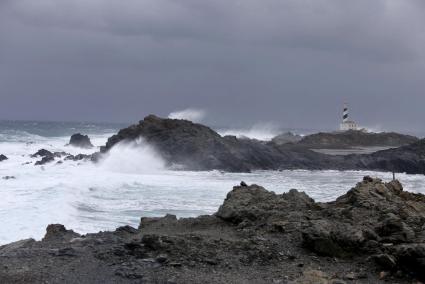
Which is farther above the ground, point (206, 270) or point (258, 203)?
point (258, 203)

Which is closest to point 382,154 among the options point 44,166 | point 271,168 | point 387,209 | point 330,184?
point 271,168

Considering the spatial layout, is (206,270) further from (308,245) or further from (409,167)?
(409,167)

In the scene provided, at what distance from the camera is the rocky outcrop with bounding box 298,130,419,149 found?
2097 inches

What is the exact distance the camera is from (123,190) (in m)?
22.9

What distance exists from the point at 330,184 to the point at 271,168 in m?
9.12

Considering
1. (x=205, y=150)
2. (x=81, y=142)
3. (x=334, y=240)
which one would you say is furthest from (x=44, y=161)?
(x=334, y=240)

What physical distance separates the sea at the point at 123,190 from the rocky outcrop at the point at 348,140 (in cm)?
1590

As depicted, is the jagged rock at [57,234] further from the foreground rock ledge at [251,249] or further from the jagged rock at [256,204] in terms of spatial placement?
the jagged rock at [256,204]

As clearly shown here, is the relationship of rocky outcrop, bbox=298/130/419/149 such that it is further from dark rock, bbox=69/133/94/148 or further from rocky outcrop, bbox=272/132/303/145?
dark rock, bbox=69/133/94/148

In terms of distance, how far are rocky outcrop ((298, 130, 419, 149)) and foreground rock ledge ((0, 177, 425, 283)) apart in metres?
40.9

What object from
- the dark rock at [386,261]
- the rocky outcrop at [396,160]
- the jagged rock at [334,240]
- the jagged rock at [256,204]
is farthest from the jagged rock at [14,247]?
the rocky outcrop at [396,160]

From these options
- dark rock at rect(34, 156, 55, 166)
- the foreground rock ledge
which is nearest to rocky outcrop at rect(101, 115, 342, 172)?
dark rock at rect(34, 156, 55, 166)

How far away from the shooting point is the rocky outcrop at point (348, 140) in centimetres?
5328

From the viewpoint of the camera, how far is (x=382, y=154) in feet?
135
